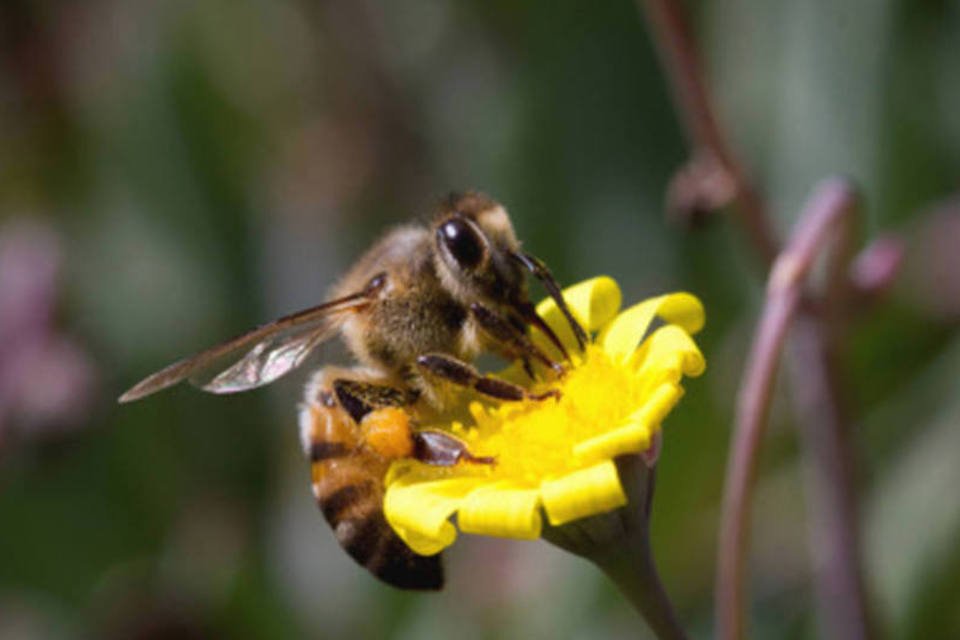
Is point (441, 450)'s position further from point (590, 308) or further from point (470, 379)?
point (590, 308)

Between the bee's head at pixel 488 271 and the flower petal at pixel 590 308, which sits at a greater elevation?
the bee's head at pixel 488 271

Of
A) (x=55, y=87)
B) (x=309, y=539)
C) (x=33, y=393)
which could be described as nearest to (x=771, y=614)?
(x=309, y=539)

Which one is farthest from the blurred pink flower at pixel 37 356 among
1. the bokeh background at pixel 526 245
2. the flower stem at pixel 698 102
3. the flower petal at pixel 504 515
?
the flower petal at pixel 504 515

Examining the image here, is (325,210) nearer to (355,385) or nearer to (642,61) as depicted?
(642,61)

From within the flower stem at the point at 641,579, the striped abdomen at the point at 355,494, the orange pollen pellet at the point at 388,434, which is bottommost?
the flower stem at the point at 641,579

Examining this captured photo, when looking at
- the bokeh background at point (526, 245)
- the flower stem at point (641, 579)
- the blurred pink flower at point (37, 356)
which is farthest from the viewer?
the blurred pink flower at point (37, 356)

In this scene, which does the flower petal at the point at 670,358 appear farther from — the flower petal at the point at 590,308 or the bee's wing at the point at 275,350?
the bee's wing at the point at 275,350
